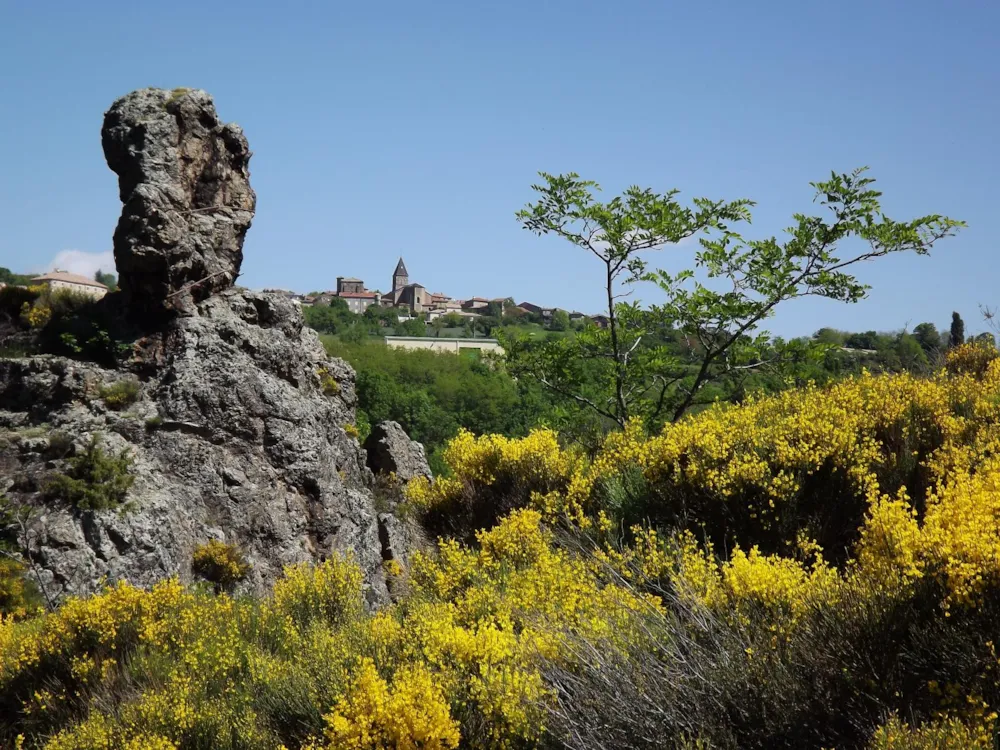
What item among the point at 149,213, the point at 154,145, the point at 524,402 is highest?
the point at 154,145

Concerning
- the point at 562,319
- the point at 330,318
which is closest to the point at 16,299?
the point at 562,319

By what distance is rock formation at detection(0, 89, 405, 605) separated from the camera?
862 centimetres

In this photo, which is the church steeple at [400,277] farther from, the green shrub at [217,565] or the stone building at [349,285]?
the green shrub at [217,565]

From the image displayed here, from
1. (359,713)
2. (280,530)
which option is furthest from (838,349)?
(359,713)

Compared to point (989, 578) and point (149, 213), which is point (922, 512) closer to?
point (989, 578)

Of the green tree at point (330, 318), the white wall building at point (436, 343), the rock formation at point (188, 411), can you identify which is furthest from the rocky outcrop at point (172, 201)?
the green tree at point (330, 318)

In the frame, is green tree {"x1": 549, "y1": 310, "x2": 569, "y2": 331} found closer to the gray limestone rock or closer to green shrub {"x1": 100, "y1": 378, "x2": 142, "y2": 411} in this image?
the gray limestone rock

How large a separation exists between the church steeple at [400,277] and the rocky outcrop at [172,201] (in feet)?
539

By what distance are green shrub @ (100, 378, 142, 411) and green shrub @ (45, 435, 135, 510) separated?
0.75m

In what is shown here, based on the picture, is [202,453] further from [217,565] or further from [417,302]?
[417,302]

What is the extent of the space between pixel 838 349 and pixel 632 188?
12.1ft

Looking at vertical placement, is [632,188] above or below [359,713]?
above

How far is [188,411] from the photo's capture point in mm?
9844

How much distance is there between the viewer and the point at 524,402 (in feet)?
193
